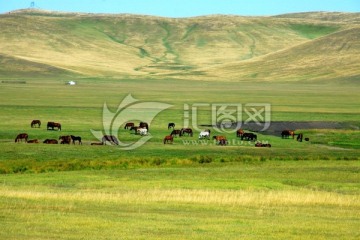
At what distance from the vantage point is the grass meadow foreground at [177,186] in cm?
1842

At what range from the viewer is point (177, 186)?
2877cm

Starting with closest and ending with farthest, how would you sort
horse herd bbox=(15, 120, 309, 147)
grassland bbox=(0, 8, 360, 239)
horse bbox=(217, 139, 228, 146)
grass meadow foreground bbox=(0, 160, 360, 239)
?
grass meadow foreground bbox=(0, 160, 360, 239) → grassland bbox=(0, 8, 360, 239) → horse herd bbox=(15, 120, 309, 147) → horse bbox=(217, 139, 228, 146)

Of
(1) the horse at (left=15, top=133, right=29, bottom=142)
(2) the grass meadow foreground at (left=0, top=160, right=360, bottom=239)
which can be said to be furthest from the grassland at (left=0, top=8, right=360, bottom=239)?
(1) the horse at (left=15, top=133, right=29, bottom=142)

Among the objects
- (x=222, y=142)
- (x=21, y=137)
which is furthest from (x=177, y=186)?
(x=222, y=142)

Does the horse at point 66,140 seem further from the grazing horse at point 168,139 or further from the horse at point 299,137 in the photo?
the horse at point 299,137

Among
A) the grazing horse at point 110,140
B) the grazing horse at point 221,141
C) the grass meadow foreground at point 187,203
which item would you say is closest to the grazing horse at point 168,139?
the grazing horse at point 221,141

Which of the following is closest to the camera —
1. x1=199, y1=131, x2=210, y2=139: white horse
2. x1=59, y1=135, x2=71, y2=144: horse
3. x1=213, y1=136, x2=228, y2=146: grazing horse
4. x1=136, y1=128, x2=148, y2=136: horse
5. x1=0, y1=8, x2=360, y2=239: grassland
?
x1=0, y1=8, x2=360, y2=239: grassland

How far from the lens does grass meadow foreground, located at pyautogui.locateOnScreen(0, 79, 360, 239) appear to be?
1842cm

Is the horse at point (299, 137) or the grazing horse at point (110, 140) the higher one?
the horse at point (299, 137)

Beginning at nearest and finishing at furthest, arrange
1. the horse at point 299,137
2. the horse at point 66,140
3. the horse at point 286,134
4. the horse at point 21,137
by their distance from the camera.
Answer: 1. the horse at point 66,140
2. the horse at point 21,137
3. the horse at point 299,137
4. the horse at point 286,134

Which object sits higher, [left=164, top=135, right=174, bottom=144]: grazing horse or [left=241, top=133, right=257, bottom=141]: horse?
[left=241, top=133, right=257, bottom=141]: horse

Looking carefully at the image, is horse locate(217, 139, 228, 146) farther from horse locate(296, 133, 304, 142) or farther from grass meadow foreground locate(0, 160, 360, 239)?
grass meadow foreground locate(0, 160, 360, 239)

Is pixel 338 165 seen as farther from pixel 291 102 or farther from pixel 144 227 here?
pixel 291 102

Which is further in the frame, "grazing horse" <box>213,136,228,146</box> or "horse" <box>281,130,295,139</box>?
"horse" <box>281,130,295,139</box>
